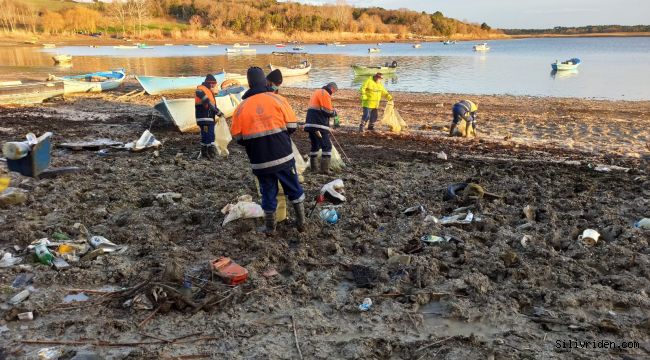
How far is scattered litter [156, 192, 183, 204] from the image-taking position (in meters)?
6.17

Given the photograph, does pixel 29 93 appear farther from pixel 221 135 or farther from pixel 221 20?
pixel 221 20

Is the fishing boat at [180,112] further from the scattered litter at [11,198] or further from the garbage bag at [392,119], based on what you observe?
the scattered litter at [11,198]

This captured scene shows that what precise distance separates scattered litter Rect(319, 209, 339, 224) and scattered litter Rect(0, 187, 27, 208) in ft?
12.8

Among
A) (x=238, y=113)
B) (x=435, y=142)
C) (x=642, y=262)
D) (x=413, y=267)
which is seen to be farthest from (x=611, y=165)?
(x=238, y=113)

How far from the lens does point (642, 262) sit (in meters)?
4.46

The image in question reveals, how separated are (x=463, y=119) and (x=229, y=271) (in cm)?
864

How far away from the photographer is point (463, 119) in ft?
37.2

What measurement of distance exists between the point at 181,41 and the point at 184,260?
264 feet

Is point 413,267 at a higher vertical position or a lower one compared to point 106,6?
lower

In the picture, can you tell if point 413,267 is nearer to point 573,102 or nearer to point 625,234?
point 625,234

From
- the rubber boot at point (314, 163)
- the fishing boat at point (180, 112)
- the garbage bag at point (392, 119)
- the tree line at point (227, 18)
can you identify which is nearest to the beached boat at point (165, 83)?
the fishing boat at point (180, 112)

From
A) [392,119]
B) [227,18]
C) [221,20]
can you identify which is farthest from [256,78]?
[227,18]

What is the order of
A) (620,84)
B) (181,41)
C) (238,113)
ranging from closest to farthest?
(238,113) < (620,84) < (181,41)

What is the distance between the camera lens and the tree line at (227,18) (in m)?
72.0
